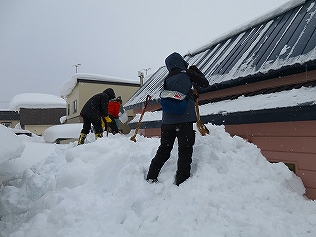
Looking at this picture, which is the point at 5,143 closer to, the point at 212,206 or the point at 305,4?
the point at 212,206

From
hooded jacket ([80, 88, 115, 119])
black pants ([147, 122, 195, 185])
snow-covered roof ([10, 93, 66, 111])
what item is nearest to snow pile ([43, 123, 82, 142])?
hooded jacket ([80, 88, 115, 119])

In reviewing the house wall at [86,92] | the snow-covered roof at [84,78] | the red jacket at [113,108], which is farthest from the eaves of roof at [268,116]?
the snow-covered roof at [84,78]

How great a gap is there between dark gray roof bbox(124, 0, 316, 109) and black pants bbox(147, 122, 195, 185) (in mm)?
1762

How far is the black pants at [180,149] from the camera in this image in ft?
9.76

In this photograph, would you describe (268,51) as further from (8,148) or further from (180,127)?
(8,148)

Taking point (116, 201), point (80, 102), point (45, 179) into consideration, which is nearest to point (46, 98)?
point (80, 102)

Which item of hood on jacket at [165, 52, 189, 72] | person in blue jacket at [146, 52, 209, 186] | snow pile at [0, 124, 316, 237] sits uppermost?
hood on jacket at [165, 52, 189, 72]

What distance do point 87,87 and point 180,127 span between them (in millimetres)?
13391

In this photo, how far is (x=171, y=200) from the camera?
2.77 meters

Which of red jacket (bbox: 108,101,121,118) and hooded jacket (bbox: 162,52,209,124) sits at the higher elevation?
hooded jacket (bbox: 162,52,209,124)

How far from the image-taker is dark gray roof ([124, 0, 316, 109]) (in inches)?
134

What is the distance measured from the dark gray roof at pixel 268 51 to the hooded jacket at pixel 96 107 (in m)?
1.45

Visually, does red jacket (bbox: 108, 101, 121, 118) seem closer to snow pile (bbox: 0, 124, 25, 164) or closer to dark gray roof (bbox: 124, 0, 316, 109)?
dark gray roof (bbox: 124, 0, 316, 109)

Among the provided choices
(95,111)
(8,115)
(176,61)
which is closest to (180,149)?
(176,61)
